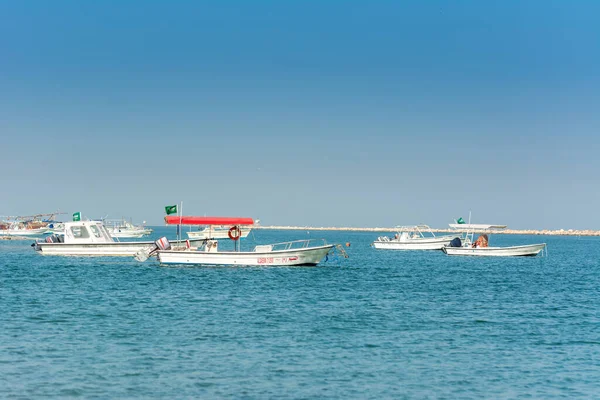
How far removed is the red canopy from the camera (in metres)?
54.9

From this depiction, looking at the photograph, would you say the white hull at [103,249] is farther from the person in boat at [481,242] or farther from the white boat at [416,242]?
the white boat at [416,242]

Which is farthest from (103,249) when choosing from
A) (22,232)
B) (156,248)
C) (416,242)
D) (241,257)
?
(22,232)

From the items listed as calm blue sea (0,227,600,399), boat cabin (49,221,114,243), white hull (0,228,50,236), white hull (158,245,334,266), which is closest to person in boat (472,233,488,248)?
white hull (158,245,334,266)

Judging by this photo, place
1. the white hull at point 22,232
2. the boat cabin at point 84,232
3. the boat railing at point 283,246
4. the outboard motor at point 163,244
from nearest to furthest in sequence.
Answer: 1. the boat railing at point 283,246
2. the outboard motor at point 163,244
3. the boat cabin at point 84,232
4. the white hull at point 22,232

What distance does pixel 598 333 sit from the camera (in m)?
28.4

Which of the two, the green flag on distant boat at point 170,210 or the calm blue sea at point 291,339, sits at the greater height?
the green flag on distant boat at point 170,210

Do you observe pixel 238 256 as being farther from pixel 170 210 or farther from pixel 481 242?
pixel 481 242

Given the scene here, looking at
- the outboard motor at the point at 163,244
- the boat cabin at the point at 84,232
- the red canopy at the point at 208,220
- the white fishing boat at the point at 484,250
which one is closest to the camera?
the red canopy at the point at 208,220

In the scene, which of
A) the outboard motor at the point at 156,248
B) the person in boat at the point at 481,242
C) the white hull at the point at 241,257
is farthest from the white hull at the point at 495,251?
the outboard motor at the point at 156,248

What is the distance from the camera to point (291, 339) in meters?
25.7

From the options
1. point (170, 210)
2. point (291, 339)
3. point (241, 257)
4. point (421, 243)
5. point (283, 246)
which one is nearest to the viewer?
point (291, 339)

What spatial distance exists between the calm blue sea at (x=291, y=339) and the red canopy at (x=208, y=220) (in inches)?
302

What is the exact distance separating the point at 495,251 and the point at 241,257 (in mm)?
41583

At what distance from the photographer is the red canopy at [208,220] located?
54906 millimetres
